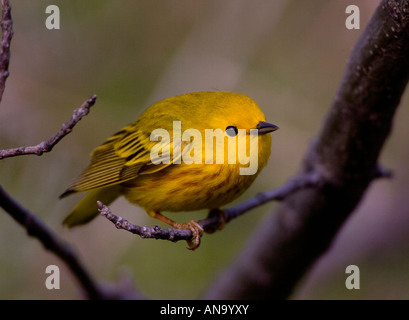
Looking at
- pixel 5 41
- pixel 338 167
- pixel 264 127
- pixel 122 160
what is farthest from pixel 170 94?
pixel 5 41

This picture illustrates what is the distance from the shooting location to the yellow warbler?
7.66ft

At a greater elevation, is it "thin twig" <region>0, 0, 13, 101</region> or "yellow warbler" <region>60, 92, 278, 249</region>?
"thin twig" <region>0, 0, 13, 101</region>

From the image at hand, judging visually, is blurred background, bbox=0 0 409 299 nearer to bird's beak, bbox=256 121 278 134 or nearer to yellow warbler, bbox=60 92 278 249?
yellow warbler, bbox=60 92 278 249

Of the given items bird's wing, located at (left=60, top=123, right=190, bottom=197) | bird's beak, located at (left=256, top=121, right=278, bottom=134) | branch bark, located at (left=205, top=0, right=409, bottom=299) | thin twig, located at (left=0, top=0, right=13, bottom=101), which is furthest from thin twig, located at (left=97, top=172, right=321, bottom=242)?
thin twig, located at (left=0, top=0, right=13, bottom=101)

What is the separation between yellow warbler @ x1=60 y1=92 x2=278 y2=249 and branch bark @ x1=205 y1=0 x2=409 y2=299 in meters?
0.53

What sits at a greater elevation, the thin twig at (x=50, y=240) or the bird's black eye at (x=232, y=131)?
the bird's black eye at (x=232, y=131)

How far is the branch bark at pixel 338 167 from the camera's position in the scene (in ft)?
7.33

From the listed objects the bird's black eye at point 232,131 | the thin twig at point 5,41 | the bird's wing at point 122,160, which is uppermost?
the thin twig at point 5,41

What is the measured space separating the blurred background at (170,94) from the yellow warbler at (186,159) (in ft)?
2.03

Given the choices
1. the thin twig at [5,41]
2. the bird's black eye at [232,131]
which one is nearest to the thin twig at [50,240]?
the thin twig at [5,41]

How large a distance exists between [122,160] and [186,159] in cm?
53

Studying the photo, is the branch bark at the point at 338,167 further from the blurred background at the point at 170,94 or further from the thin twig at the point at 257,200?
the blurred background at the point at 170,94

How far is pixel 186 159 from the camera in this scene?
8.17 ft
